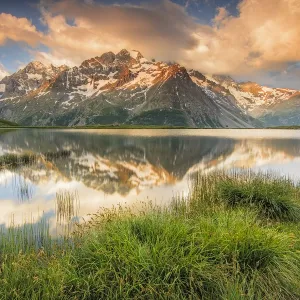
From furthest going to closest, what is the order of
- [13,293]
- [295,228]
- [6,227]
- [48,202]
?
[48,202], [6,227], [295,228], [13,293]

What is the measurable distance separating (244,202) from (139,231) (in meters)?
10.2

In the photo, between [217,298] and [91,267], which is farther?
[91,267]

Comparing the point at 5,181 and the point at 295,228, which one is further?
the point at 5,181

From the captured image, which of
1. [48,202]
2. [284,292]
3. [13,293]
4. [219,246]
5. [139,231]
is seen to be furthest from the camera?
[48,202]

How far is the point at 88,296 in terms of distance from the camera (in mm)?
8352

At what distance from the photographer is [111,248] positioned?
10094 mm

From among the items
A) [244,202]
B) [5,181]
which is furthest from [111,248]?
[5,181]

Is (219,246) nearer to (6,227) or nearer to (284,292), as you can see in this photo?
(284,292)

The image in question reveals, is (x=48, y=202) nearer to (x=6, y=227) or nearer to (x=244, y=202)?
(x=6, y=227)

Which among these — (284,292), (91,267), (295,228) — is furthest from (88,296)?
(295,228)

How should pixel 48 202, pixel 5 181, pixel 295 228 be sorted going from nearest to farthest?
pixel 295 228 < pixel 48 202 < pixel 5 181

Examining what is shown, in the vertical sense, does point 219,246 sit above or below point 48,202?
above

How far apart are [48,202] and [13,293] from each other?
17921 millimetres

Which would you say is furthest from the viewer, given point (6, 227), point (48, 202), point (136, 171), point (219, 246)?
point (136, 171)
